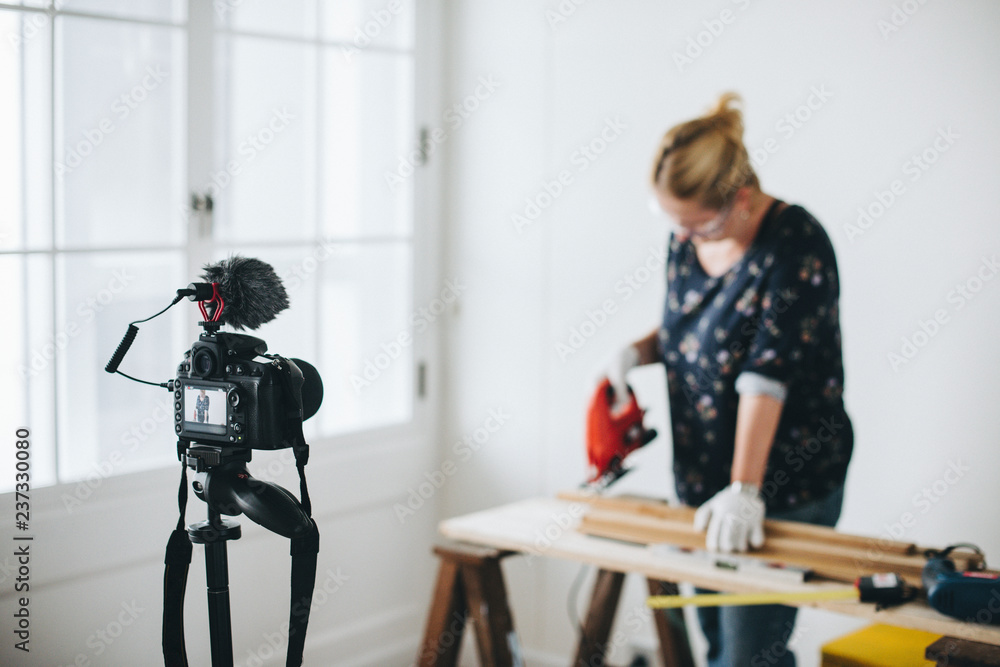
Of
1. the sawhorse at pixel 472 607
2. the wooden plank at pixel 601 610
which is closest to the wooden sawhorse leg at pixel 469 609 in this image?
the sawhorse at pixel 472 607

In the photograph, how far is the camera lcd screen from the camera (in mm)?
1387

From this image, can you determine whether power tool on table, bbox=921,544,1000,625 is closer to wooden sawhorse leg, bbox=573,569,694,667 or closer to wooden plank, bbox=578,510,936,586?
wooden plank, bbox=578,510,936,586

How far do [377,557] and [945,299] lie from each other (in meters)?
1.77

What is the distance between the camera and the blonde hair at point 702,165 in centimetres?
206

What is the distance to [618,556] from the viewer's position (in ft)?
6.51

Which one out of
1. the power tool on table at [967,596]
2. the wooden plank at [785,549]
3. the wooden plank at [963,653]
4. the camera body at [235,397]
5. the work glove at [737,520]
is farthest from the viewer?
the work glove at [737,520]

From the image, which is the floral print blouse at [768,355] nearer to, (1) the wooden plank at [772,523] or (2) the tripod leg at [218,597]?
(1) the wooden plank at [772,523]

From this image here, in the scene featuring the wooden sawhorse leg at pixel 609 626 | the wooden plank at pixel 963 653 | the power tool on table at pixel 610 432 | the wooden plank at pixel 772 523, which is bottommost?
the wooden sawhorse leg at pixel 609 626

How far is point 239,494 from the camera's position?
138cm

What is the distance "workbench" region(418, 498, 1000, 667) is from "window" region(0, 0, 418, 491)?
745mm

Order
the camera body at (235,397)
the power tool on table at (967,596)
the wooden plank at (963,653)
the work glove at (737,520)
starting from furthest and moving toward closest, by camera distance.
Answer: the work glove at (737,520) → the power tool on table at (967,596) → the wooden plank at (963,653) → the camera body at (235,397)

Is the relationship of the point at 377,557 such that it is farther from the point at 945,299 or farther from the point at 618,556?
the point at 945,299

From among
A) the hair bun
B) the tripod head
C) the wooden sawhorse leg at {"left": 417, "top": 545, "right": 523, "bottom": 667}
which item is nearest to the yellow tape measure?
the wooden sawhorse leg at {"left": 417, "top": 545, "right": 523, "bottom": 667}

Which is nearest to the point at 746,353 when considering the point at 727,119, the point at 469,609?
the point at 727,119
